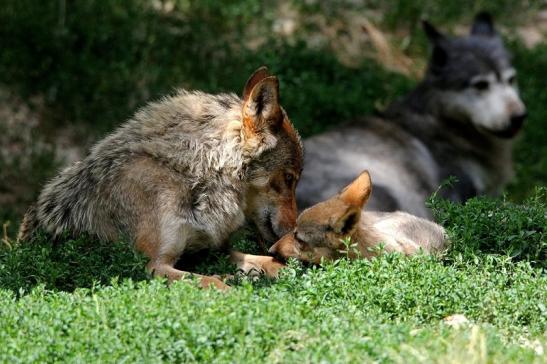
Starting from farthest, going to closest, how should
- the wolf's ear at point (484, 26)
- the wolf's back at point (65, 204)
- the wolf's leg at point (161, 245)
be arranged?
the wolf's ear at point (484, 26) → the wolf's back at point (65, 204) → the wolf's leg at point (161, 245)

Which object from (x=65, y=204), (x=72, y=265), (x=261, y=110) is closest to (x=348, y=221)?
(x=261, y=110)

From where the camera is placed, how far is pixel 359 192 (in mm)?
6633

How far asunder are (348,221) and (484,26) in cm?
653

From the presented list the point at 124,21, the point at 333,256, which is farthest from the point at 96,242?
the point at 124,21

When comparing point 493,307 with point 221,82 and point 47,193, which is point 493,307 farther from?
point 221,82

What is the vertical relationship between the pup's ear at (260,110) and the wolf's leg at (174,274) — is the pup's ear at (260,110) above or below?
above

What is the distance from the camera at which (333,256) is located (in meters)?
6.59

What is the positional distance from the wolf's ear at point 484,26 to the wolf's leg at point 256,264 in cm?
642

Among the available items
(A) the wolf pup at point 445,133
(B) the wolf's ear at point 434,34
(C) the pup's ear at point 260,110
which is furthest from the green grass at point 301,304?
(B) the wolf's ear at point 434,34

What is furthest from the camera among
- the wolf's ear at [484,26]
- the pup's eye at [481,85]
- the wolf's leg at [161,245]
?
the wolf's ear at [484,26]

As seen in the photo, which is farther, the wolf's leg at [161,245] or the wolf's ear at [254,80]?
the wolf's ear at [254,80]

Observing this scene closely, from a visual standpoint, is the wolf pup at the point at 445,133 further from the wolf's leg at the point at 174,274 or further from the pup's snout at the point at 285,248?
the wolf's leg at the point at 174,274

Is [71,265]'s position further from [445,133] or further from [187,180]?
[445,133]

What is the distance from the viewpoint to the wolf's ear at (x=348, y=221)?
6501 mm
